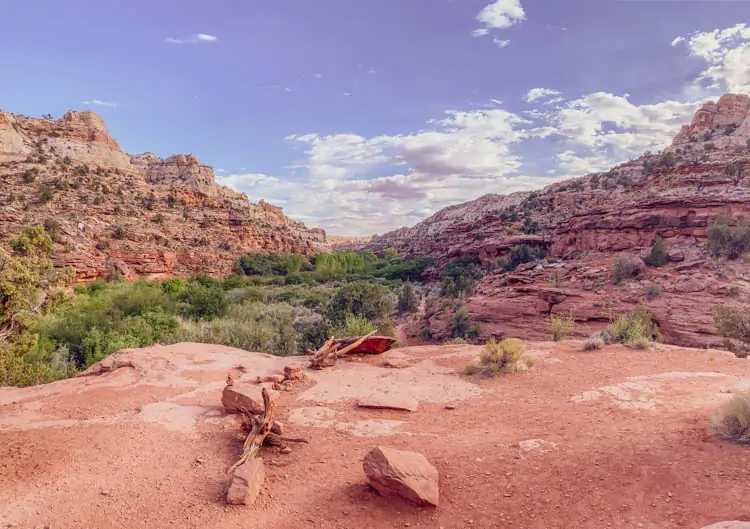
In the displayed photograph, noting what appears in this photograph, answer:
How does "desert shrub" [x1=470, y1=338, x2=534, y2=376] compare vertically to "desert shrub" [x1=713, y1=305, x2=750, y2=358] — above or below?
below

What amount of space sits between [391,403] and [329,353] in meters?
3.63

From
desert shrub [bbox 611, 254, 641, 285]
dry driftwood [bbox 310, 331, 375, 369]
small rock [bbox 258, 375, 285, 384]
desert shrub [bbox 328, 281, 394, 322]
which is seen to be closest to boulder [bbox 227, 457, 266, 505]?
small rock [bbox 258, 375, 285, 384]

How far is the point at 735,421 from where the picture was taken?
4.11 meters

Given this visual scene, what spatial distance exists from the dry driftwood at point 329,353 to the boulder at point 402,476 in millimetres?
5590

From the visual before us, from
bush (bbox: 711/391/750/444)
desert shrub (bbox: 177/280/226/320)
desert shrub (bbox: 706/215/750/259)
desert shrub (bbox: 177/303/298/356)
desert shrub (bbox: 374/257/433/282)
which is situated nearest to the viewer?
bush (bbox: 711/391/750/444)

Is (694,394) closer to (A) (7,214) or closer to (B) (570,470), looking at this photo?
(B) (570,470)

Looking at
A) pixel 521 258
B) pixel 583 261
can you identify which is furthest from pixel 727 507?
pixel 521 258

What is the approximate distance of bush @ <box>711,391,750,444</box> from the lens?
13.0 feet

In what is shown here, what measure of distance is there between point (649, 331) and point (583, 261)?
10565 millimetres

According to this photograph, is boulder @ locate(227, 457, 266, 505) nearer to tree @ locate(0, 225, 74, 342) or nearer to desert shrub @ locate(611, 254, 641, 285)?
tree @ locate(0, 225, 74, 342)

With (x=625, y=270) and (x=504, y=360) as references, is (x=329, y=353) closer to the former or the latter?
(x=504, y=360)

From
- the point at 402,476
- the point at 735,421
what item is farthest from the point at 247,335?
the point at 735,421

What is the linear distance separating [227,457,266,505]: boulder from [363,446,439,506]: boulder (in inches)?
46.8

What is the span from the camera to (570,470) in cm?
405
